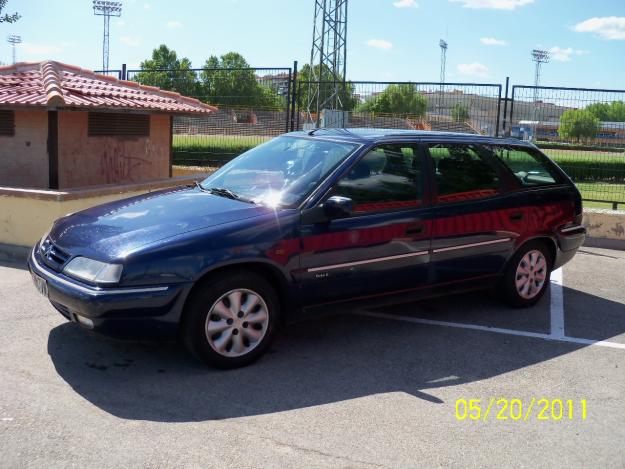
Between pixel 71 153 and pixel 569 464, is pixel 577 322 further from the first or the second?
pixel 71 153

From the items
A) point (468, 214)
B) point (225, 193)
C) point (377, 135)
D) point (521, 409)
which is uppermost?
point (377, 135)

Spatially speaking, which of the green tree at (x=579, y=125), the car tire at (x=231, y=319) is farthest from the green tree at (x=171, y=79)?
the car tire at (x=231, y=319)

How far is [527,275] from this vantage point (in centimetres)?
637

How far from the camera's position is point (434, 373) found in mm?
4809

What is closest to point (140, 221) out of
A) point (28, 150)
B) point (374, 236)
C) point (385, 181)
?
point (374, 236)

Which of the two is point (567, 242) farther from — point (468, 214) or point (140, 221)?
point (140, 221)

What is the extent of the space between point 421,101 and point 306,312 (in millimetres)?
7441

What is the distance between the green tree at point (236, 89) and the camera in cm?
1188

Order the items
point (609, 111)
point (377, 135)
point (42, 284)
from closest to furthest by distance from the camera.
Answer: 1. point (42, 284)
2. point (377, 135)
3. point (609, 111)

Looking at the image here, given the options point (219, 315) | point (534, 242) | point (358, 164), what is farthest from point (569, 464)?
point (534, 242)

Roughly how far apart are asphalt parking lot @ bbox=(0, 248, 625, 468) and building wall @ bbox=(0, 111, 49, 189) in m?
4.10

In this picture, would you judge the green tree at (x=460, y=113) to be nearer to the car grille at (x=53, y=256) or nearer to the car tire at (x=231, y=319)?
the car tire at (x=231, y=319)

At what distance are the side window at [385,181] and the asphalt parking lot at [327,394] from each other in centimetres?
112

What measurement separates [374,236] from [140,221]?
174cm
